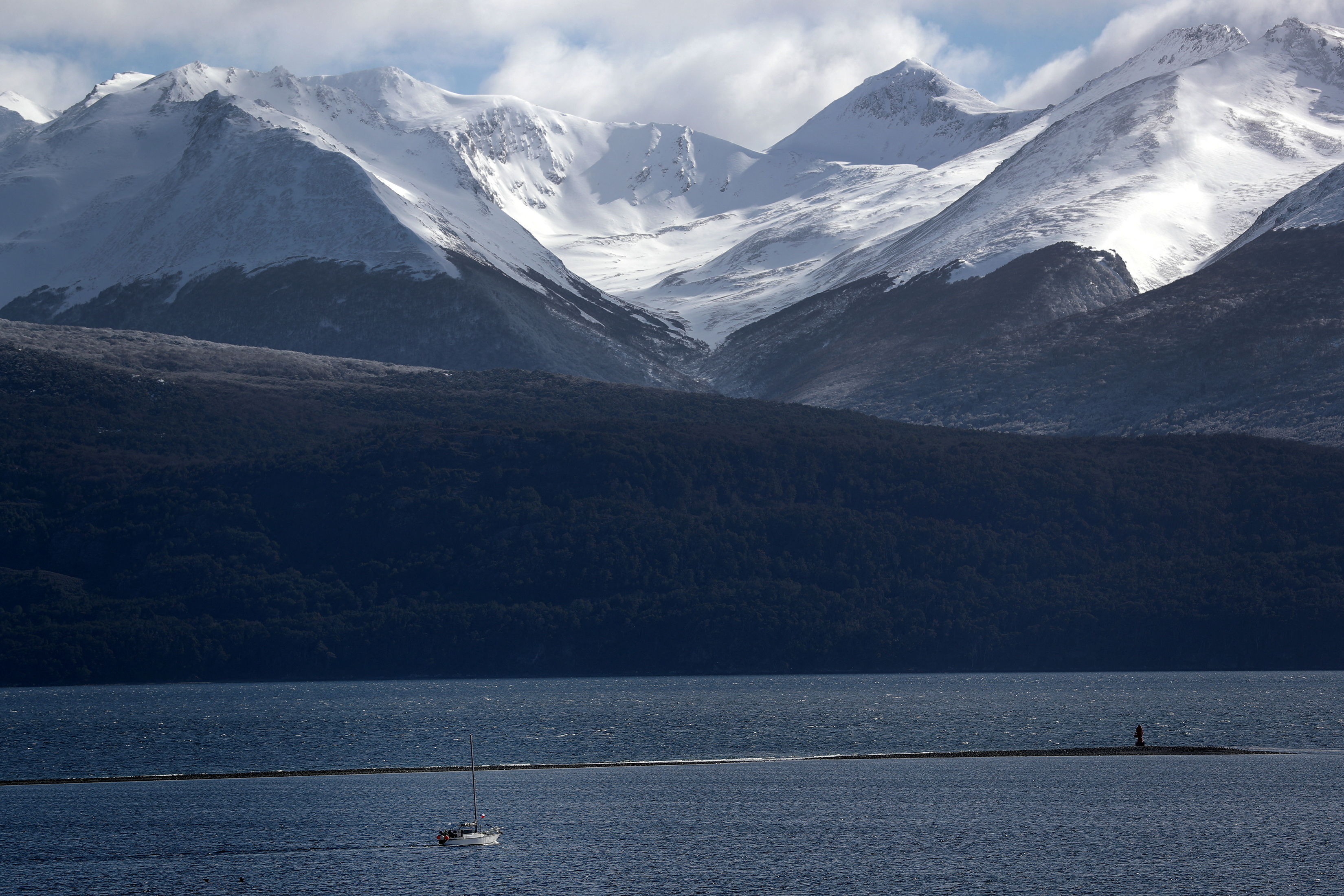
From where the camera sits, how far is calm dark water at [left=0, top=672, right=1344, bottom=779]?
117 meters

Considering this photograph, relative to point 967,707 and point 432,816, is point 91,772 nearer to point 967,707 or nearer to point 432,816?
point 432,816

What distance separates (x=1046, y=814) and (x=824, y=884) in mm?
23666

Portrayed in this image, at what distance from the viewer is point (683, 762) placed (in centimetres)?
11200

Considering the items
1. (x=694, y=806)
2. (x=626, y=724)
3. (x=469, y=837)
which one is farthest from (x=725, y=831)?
(x=626, y=724)

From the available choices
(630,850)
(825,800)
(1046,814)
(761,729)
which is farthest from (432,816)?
(761,729)

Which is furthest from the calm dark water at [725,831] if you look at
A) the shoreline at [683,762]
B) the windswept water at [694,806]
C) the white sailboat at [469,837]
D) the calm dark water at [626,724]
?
the calm dark water at [626,724]

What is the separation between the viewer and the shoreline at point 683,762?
342ft

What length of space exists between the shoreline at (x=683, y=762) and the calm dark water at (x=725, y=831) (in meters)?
2.10

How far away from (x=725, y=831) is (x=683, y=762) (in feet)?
105

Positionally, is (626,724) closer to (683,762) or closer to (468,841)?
(683,762)

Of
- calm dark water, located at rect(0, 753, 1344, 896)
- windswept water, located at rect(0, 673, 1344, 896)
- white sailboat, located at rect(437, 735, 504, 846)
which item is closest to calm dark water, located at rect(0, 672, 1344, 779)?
windswept water, located at rect(0, 673, 1344, 896)

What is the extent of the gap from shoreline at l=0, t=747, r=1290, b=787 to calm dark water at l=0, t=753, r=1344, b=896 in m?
2.10

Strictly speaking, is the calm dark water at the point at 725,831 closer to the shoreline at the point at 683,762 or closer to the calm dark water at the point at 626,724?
the shoreline at the point at 683,762

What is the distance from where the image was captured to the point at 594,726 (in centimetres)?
14000
